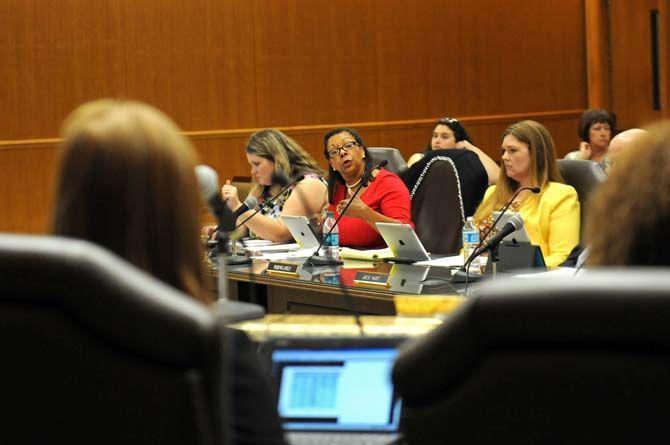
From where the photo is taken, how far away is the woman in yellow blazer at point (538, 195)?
174 inches

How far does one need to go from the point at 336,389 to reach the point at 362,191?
400 cm

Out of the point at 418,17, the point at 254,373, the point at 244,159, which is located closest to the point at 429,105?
the point at 418,17

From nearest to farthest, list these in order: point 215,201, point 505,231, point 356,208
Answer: point 215,201 → point 505,231 → point 356,208

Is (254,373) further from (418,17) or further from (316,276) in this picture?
(418,17)

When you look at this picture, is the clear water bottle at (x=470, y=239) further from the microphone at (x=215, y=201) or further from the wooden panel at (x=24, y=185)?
the wooden panel at (x=24, y=185)

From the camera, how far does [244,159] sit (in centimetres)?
945

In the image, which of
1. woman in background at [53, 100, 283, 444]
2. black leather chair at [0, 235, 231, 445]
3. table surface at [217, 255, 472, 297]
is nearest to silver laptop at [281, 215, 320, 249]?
table surface at [217, 255, 472, 297]

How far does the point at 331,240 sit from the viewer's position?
4.89m

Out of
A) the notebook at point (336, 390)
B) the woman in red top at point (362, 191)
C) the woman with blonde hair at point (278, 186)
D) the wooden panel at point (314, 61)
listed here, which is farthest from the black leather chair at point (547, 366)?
the wooden panel at point (314, 61)

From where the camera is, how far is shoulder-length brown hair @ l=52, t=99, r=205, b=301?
1.02m

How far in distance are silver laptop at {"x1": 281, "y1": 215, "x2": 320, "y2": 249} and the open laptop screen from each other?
3.71 meters

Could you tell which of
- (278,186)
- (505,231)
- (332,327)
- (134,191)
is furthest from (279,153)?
(134,191)

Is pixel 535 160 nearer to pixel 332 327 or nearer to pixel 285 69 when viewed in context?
pixel 332 327

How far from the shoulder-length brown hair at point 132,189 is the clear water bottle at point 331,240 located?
3.70 meters
